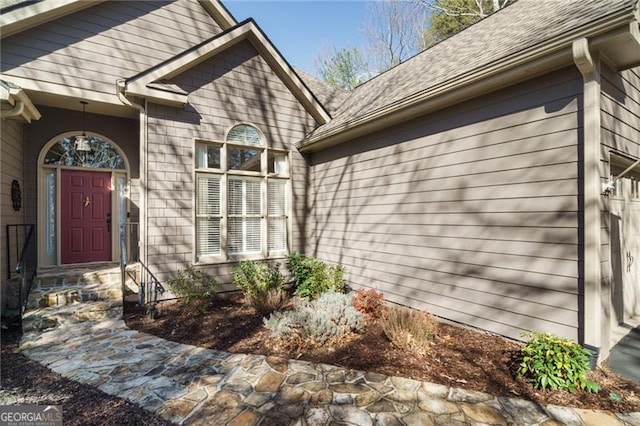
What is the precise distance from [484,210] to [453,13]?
530 inches

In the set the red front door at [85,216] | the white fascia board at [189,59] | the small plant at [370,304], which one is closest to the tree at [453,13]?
the white fascia board at [189,59]

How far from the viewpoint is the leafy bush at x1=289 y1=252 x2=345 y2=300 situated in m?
6.09

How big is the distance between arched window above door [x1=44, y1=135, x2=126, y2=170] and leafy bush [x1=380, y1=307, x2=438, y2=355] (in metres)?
6.83

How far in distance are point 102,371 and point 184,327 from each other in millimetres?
1292

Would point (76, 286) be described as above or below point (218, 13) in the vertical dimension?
below

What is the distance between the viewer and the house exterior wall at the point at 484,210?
3.30 meters

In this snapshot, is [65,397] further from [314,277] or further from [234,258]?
[314,277]

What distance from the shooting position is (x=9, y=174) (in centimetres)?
527

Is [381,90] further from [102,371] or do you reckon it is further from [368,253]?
[102,371]

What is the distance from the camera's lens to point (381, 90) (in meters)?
6.88

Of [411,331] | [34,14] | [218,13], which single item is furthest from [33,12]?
[411,331]

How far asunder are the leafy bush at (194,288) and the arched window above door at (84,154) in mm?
3393

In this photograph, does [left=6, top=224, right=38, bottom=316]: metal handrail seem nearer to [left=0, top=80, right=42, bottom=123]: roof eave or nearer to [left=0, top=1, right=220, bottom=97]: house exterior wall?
[left=0, top=80, right=42, bottom=123]: roof eave

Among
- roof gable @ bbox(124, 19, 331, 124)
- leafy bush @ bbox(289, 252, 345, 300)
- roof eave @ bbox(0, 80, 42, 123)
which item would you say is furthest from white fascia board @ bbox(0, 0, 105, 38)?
leafy bush @ bbox(289, 252, 345, 300)
